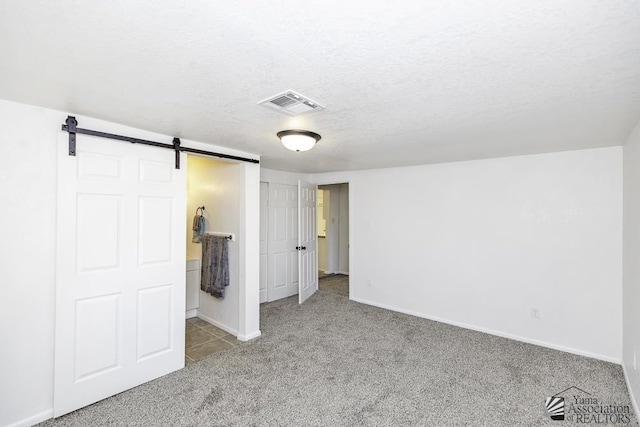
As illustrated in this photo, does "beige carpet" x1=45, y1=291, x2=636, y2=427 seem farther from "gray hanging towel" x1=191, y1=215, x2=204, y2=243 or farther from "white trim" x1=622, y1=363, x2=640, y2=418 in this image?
"gray hanging towel" x1=191, y1=215, x2=204, y2=243

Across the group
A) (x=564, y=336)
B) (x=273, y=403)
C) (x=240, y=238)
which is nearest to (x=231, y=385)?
(x=273, y=403)

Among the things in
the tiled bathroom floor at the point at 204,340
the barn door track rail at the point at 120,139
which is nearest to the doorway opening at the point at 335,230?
the tiled bathroom floor at the point at 204,340

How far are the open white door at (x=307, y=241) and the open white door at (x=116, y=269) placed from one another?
223 cm

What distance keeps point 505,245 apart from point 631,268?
1.18 m

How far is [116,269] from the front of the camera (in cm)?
248

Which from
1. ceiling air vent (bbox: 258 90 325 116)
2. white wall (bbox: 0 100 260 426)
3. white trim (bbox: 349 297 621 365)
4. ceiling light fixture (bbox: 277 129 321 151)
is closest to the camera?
ceiling air vent (bbox: 258 90 325 116)

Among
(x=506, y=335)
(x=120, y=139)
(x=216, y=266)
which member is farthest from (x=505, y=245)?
(x=120, y=139)

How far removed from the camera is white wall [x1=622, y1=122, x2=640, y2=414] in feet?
7.67

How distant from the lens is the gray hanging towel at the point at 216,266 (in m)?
3.76

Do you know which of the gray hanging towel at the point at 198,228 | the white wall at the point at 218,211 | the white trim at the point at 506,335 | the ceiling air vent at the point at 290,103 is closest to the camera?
the ceiling air vent at the point at 290,103

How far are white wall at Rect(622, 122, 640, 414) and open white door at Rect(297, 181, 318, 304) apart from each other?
12.0ft

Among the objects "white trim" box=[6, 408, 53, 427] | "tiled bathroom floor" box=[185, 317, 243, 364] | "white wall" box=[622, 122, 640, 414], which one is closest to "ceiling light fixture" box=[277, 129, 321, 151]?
"tiled bathroom floor" box=[185, 317, 243, 364]

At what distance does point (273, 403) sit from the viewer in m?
2.37

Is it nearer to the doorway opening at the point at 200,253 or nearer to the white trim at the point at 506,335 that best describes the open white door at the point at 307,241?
the white trim at the point at 506,335
